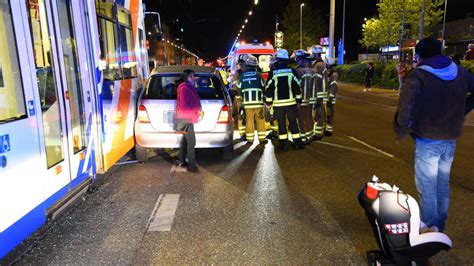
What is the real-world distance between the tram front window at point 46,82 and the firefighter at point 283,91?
462 centimetres

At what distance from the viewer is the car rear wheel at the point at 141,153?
24.6ft

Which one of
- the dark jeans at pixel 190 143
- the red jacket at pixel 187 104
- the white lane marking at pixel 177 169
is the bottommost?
the white lane marking at pixel 177 169

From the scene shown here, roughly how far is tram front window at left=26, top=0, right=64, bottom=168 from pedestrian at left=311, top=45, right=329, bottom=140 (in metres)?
5.88

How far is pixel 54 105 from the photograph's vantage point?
4.51m

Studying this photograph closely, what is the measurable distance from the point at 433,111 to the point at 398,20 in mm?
35072

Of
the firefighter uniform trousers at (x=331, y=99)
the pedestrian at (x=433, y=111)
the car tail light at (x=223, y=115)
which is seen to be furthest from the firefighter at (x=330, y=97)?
the pedestrian at (x=433, y=111)

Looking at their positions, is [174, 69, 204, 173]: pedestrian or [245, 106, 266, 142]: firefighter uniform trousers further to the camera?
[245, 106, 266, 142]: firefighter uniform trousers

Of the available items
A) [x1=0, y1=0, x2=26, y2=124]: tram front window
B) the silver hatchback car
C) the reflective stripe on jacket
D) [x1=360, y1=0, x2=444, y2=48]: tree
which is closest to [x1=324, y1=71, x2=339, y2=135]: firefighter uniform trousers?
the reflective stripe on jacket

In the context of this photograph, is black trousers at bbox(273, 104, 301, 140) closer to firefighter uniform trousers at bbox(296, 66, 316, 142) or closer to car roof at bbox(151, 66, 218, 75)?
firefighter uniform trousers at bbox(296, 66, 316, 142)

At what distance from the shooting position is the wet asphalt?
4016mm

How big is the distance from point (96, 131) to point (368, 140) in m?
6.09

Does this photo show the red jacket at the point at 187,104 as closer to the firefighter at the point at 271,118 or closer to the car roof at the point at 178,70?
the car roof at the point at 178,70

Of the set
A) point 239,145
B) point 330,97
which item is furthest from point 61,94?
point 330,97

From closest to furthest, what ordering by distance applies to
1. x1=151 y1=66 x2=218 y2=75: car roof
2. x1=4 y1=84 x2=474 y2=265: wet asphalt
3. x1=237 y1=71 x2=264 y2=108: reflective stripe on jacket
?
x1=4 y1=84 x2=474 y2=265: wet asphalt < x1=151 y1=66 x2=218 y2=75: car roof < x1=237 y1=71 x2=264 y2=108: reflective stripe on jacket
